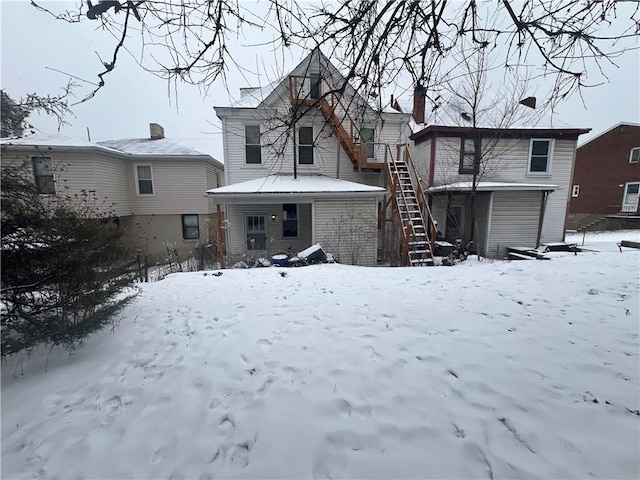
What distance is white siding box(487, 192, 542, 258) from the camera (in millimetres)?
11570

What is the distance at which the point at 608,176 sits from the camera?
19.9 metres

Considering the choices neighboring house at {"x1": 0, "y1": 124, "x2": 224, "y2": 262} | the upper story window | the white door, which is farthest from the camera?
the white door

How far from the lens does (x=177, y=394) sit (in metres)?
2.39

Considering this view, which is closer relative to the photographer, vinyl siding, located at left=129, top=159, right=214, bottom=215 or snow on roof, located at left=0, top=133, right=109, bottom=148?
snow on roof, located at left=0, top=133, right=109, bottom=148

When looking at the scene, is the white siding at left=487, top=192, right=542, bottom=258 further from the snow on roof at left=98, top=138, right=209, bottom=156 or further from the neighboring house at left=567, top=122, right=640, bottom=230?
the snow on roof at left=98, top=138, right=209, bottom=156

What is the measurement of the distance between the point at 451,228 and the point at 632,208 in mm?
16547

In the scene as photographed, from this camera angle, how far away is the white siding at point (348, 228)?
32.0 feet

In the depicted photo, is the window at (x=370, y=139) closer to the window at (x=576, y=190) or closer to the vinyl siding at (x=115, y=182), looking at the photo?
the vinyl siding at (x=115, y=182)

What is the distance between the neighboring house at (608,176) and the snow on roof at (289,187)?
17.5m

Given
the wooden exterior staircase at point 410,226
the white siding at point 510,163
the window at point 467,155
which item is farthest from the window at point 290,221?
the window at point 467,155

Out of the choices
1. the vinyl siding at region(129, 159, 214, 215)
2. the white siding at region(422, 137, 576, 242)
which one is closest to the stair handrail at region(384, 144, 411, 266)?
the white siding at region(422, 137, 576, 242)

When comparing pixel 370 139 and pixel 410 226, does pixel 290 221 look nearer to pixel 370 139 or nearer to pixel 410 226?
pixel 370 139

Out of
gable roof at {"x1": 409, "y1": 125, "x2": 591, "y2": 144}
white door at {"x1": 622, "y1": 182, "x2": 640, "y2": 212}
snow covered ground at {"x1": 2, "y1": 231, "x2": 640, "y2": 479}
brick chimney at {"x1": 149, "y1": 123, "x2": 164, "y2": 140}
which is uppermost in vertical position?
brick chimney at {"x1": 149, "y1": 123, "x2": 164, "y2": 140}

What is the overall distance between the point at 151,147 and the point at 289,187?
9.74 meters
